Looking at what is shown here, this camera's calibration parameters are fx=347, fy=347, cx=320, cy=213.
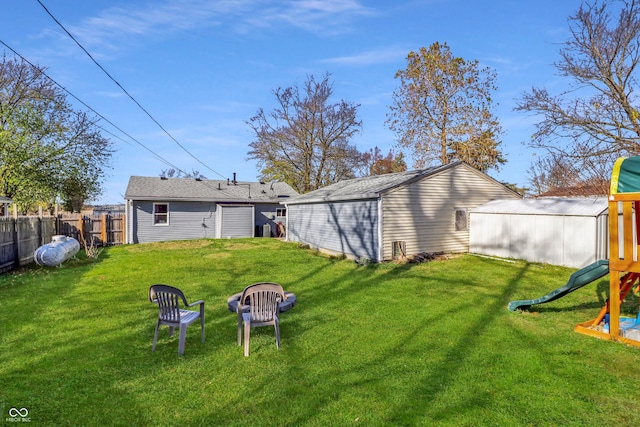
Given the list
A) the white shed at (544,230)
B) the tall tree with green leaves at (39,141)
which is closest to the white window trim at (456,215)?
the white shed at (544,230)

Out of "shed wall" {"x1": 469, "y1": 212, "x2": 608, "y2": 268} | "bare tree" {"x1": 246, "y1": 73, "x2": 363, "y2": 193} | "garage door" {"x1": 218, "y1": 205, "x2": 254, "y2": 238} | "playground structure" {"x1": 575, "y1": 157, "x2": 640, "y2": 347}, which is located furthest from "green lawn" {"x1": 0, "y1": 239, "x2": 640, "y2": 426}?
"bare tree" {"x1": 246, "y1": 73, "x2": 363, "y2": 193}

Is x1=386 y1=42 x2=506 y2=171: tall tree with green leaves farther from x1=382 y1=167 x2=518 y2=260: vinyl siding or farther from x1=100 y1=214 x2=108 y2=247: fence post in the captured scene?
x1=100 y1=214 x2=108 y2=247: fence post

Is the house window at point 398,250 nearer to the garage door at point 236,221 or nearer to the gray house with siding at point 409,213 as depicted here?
the gray house with siding at point 409,213

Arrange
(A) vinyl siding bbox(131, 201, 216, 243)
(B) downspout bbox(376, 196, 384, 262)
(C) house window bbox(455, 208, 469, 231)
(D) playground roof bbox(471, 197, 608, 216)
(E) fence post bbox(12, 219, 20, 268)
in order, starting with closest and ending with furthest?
1. (D) playground roof bbox(471, 197, 608, 216)
2. (E) fence post bbox(12, 219, 20, 268)
3. (B) downspout bbox(376, 196, 384, 262)
4. (C) house window bbox(455, 208, 469, 231)
5. (A) vinyl siding bbox(131, 201, 216, 243)

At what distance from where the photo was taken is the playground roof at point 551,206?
11.5 metres

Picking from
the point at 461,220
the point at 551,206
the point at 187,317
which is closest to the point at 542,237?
the point at 551,206

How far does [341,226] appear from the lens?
15.7 metres

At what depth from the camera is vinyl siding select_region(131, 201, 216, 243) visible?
2019 centimetres

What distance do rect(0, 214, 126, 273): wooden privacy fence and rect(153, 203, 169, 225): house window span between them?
168 centimetres

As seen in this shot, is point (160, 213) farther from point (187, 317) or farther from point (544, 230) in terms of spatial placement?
point (544, 230)

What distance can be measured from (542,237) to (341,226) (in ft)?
25.5

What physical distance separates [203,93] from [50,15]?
974 cm

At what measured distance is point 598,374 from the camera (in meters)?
4.39

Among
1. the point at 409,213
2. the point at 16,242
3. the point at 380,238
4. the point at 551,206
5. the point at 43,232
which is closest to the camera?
the point at 16,242
